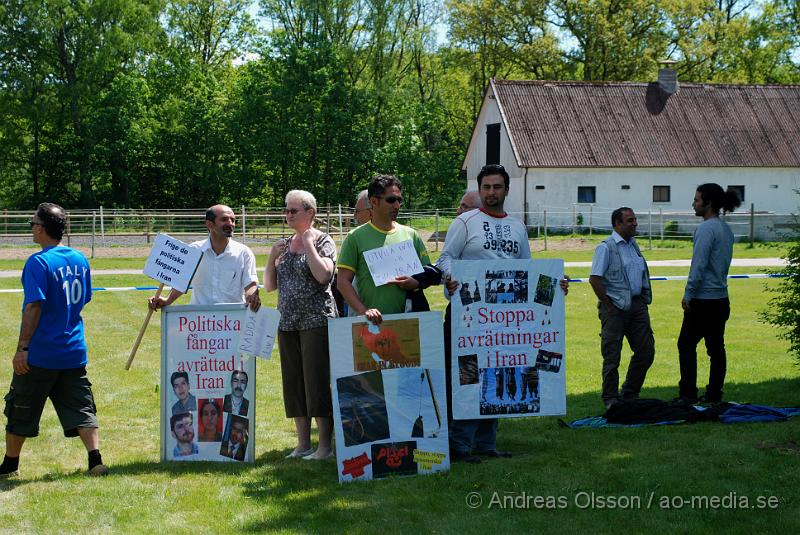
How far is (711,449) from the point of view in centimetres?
728

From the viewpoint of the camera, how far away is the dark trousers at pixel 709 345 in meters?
9.15

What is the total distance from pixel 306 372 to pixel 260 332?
0.45m

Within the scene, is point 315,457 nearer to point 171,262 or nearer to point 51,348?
point 171,262

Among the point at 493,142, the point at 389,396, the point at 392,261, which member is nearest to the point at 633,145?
the point at 493,142

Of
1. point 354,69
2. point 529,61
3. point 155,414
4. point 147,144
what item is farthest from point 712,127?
point 155,414

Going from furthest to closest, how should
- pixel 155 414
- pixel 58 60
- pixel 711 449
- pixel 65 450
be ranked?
pixel 58 60 < pixel 155 414 < pixel 65 450 < pixel 711 449

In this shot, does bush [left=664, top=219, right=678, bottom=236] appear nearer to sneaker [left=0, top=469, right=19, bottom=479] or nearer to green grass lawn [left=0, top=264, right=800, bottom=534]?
green grass lawn [left=0, top=264, right=800, bottom=534]

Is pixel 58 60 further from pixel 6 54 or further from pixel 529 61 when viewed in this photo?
pixel 529 61

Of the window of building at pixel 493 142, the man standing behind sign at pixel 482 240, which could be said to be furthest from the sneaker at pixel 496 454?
the window of building at pixel 493 142

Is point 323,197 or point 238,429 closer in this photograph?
point 238,429

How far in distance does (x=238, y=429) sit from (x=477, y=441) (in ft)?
5.79

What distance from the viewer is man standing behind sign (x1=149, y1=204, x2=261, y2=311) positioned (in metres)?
7.54

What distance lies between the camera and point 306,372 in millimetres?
7324

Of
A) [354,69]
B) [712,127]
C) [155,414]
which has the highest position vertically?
[354,69]
